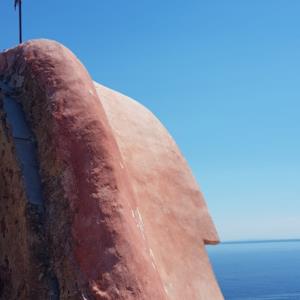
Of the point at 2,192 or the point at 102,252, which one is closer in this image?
the point at 102,252

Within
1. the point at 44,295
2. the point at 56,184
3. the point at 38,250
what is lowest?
the point at 44,295

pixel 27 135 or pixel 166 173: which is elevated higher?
pixel 27 135

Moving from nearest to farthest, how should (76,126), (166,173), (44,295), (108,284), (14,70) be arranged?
(108,284)
(44,295)
(76,126)
(14,70)
(166,173)

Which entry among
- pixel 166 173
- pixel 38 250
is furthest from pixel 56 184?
pixel 166 173

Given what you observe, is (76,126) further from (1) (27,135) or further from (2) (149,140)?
(2) (149,140)

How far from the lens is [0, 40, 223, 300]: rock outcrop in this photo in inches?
120

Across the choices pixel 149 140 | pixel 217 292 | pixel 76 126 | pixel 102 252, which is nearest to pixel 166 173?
pixel 149 140

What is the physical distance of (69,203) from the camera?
3.25 m

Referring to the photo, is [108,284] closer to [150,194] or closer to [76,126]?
[76,126]

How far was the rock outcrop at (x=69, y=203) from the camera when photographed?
3057 millimetres

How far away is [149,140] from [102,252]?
7.36 feet

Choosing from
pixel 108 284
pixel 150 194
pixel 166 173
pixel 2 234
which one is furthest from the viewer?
pixel 166 173

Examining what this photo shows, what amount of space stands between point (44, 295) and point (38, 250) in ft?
→ 0.93

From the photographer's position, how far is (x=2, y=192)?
12.2 feet
